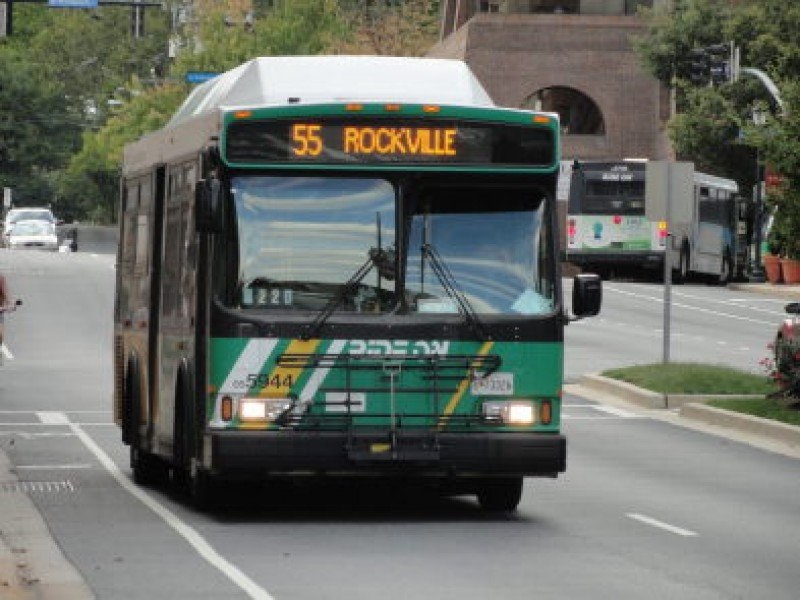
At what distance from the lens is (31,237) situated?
93438 mm

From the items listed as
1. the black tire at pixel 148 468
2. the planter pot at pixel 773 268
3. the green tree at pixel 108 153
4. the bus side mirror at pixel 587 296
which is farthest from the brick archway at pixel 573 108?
the bus side mirror at pixel 587 296

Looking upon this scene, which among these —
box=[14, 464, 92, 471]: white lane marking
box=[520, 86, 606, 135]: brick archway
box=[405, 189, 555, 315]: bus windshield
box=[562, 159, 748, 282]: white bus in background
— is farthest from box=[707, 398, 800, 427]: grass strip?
box=[520, 86, 606, 135]: brick archway

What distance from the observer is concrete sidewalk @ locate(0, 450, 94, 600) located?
13.6 metres

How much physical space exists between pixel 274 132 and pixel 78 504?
3.59m

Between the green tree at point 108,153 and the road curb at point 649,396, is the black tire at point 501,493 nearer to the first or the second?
the road curb at point 649,396

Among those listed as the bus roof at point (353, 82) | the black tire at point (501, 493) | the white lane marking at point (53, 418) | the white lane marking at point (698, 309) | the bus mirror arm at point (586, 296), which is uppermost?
the bus roof at point (353, 82)

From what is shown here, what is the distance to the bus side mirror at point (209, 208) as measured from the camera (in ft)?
56.4

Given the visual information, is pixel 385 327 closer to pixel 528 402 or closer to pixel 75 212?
pixel 528 402

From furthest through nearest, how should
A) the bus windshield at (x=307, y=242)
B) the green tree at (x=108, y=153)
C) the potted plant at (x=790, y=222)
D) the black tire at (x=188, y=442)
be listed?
the green tree at (x=108, y=153), the potted plant at (x=790, y=222), the black tire at (x=188, y=442), the bus windshield at (x=307, y=242)

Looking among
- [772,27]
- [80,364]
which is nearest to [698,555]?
[80,364]

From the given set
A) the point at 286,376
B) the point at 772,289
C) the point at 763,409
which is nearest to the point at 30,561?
the point at 286,376

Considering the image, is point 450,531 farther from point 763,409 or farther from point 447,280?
point 763,409

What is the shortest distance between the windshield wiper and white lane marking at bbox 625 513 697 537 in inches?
102

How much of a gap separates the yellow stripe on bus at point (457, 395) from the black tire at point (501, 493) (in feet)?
4.15
